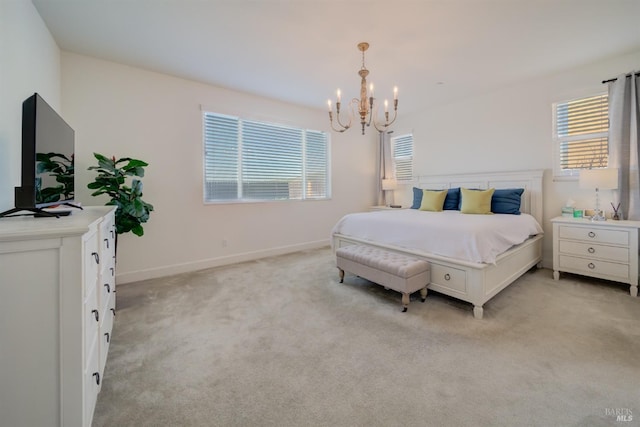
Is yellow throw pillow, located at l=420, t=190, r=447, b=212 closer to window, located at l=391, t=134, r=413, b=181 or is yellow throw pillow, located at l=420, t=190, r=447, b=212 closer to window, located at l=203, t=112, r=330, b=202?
window, located at l=391, t=134, r=413, b=181

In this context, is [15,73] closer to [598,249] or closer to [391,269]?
[391,269]

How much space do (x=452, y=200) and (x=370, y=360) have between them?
126 inches

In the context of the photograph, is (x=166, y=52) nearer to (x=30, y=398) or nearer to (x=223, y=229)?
(x=223, y=229)

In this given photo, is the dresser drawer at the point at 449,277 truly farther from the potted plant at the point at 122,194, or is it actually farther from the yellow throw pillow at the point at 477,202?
the potted plant at the point at 122,194

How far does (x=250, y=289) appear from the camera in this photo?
9.86 ft

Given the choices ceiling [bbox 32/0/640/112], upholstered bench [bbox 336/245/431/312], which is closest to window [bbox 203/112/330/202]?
ceiling [bbox 32/0/640/112]

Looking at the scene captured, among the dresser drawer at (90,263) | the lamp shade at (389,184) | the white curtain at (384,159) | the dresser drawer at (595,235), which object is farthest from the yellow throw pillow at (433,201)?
the dresser drawer at (90,263)

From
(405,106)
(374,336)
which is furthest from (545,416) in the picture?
(405,106)

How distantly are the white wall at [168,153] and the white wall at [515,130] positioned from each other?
2585mm

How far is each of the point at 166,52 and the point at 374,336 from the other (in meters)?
3.54

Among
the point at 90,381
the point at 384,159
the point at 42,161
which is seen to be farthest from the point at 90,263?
the point at 384,159

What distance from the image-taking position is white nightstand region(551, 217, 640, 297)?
2.70 meters

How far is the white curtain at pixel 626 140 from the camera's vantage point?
295cm

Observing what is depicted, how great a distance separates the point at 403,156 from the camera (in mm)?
5629
